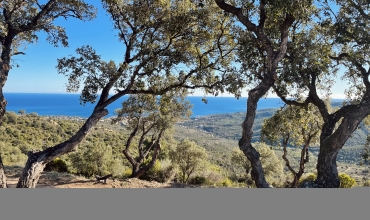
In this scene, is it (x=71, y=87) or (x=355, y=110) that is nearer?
(x=355, y=110)

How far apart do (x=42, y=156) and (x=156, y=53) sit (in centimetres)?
452

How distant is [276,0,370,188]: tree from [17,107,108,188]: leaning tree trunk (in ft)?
19.7

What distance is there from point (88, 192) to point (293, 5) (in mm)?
5737

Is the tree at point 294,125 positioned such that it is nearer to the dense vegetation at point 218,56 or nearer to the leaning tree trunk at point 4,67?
the dense vegetation at point 218,56

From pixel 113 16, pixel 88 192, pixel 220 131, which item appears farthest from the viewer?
pixel 220 131

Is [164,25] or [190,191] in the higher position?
[164,25]

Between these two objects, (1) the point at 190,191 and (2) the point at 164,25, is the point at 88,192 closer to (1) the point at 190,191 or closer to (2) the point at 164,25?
(1) the point at 190,191

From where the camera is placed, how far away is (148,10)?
27.6 ft

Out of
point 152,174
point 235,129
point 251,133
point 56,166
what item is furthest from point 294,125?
point 235,129

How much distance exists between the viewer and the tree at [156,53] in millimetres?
8445

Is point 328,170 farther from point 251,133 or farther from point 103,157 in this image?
point 103,157

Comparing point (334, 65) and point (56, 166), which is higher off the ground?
point (334, 65)

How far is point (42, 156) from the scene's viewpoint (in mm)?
7254

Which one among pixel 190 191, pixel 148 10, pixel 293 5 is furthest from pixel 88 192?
pixel 148 10
